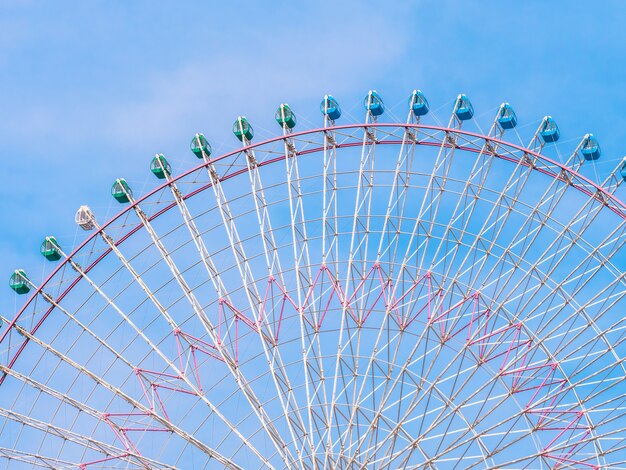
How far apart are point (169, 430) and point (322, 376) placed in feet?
27.0

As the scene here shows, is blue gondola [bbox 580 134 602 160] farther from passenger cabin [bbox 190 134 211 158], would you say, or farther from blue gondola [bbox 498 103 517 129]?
passenger cabin [bbox 190 134 211 158]

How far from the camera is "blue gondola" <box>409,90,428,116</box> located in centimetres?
8419

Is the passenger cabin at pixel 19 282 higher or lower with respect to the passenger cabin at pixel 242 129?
lower

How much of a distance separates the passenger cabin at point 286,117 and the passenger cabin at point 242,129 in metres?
1.67

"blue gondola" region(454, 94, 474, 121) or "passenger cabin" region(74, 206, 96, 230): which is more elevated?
"blue gondola" region(454, 94, 474, 121)

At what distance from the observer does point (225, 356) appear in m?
81.8

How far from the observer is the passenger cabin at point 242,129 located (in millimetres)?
86062

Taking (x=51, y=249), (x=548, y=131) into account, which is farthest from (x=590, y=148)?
(x=51, y=249)

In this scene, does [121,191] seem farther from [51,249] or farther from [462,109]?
[462,109]

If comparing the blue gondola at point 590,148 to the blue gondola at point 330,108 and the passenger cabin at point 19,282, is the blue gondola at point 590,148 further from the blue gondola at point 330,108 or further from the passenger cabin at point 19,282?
the passenger cabin at point 19,282

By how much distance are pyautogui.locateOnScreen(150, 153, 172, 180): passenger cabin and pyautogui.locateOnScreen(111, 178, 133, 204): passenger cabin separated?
1858 millimetres

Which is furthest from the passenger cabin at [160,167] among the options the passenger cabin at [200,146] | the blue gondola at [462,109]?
the blue gondola at [462,109]

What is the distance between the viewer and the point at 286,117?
85.7 metres

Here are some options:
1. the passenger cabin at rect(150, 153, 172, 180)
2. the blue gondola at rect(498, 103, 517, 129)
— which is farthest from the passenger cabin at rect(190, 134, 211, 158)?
the blue gondola at rect(498, 103, 517, 129)
